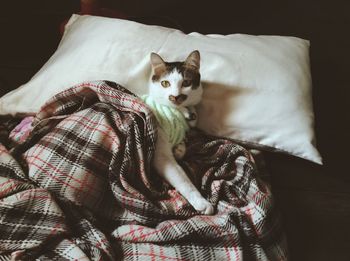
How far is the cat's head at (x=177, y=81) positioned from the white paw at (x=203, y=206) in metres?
0.28

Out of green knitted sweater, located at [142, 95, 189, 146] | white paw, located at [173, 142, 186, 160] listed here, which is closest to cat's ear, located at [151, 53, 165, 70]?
green knitted sweater, located at [142, 95, 189, 146]

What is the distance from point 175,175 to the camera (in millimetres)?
887

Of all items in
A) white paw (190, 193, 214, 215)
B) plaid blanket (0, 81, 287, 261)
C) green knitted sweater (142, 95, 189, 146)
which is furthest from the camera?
green knitted sweater (142, 95, 189, 146)

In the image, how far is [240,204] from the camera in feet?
2.80

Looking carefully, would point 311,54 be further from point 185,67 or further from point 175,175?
point 175,175

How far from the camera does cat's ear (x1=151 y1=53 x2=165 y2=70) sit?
979mm

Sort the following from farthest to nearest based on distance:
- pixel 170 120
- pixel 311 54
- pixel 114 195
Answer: pixel 311 54
pixel 170 120
pixel 114 195

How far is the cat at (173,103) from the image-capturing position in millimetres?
917

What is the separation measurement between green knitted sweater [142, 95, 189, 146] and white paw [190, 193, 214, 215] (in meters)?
0.18

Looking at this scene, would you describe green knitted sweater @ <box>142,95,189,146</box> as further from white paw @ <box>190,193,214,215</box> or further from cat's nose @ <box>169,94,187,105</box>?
white paw @ <box>190,193,214,215</box>

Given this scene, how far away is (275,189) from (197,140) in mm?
255

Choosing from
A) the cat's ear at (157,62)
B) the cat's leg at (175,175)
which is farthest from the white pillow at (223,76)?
the cat's leg at (175,175)

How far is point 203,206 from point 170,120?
25cm

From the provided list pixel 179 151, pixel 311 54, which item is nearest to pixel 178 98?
pixel 179 151
